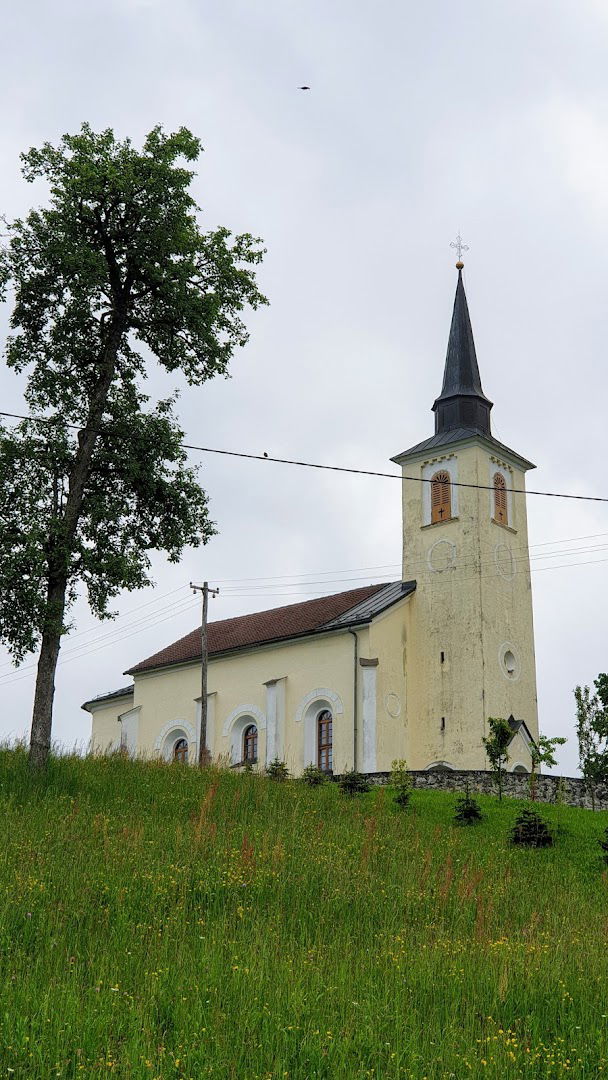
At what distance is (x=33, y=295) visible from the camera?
19.5 m

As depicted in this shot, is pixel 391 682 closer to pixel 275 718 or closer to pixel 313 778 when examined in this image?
pixel 275 718

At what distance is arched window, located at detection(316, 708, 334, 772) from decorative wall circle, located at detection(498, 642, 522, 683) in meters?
6.12

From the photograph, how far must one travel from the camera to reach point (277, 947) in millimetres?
9750

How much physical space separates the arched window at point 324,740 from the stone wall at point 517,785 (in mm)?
10921

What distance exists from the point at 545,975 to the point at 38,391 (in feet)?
46.8

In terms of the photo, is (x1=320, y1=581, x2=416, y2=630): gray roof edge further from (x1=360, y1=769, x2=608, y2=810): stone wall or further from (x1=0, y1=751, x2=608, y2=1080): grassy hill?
(x1=0, y1=751, x2=608, y2=1080): grassy hill

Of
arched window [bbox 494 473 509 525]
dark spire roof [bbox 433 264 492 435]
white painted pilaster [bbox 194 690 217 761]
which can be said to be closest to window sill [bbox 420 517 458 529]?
arched window [bbox 494 473 509 525]

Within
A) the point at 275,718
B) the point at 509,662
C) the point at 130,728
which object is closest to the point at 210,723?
the point at 275,718

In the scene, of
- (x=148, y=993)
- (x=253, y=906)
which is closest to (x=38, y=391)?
(x=253, y=906)

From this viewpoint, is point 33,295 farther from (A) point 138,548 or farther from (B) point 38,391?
(A) point 138,548

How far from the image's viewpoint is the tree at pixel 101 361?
18.2 meters

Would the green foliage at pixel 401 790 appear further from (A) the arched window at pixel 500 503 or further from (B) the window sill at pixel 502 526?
(A) the arched window at pixel 500 503

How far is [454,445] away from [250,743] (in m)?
13.2

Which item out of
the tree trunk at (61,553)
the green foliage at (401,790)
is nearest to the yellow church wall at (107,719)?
the green foliage at (401,790)
